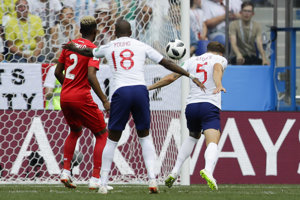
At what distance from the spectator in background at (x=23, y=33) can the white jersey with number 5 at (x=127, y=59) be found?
3.40m

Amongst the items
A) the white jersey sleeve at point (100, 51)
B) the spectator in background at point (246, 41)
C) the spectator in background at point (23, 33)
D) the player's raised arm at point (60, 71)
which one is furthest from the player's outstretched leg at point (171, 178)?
the spectator in background at point (246, 41)

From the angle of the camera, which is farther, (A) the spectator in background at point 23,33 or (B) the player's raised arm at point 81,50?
(A) the spectator in background at point 23,33

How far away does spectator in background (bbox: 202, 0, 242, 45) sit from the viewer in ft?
43.0

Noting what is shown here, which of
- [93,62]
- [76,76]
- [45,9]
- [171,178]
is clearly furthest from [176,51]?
[45,9]

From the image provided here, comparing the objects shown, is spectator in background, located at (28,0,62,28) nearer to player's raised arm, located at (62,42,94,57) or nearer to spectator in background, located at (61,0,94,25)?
spectator in background, located at (61,0,94,25)

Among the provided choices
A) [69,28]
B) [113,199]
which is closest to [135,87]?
[113,199]

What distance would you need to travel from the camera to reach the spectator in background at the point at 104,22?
10406mm

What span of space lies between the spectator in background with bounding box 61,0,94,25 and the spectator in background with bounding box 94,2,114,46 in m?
0.12

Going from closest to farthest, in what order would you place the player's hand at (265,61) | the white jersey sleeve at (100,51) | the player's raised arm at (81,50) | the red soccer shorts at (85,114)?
1. the white jersey sleeve at (100,51)
2. the player's raised arm at (81,50)
3. the red soccer shorts at (85,114)
4. the player's hand at (265,61)

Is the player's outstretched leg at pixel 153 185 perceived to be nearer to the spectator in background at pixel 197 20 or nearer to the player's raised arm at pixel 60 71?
the player's raised arm at pixel 60 71

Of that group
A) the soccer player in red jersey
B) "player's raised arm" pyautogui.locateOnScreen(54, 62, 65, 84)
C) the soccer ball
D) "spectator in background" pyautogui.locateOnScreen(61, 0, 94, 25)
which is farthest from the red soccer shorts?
"spectator in background" pyautogui.locateOnScreen(61, 0, 94, 25)

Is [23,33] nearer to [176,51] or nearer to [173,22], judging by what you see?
[173,22]

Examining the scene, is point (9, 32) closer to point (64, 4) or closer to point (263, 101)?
point (64, 4)

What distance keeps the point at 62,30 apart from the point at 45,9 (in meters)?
0.40
